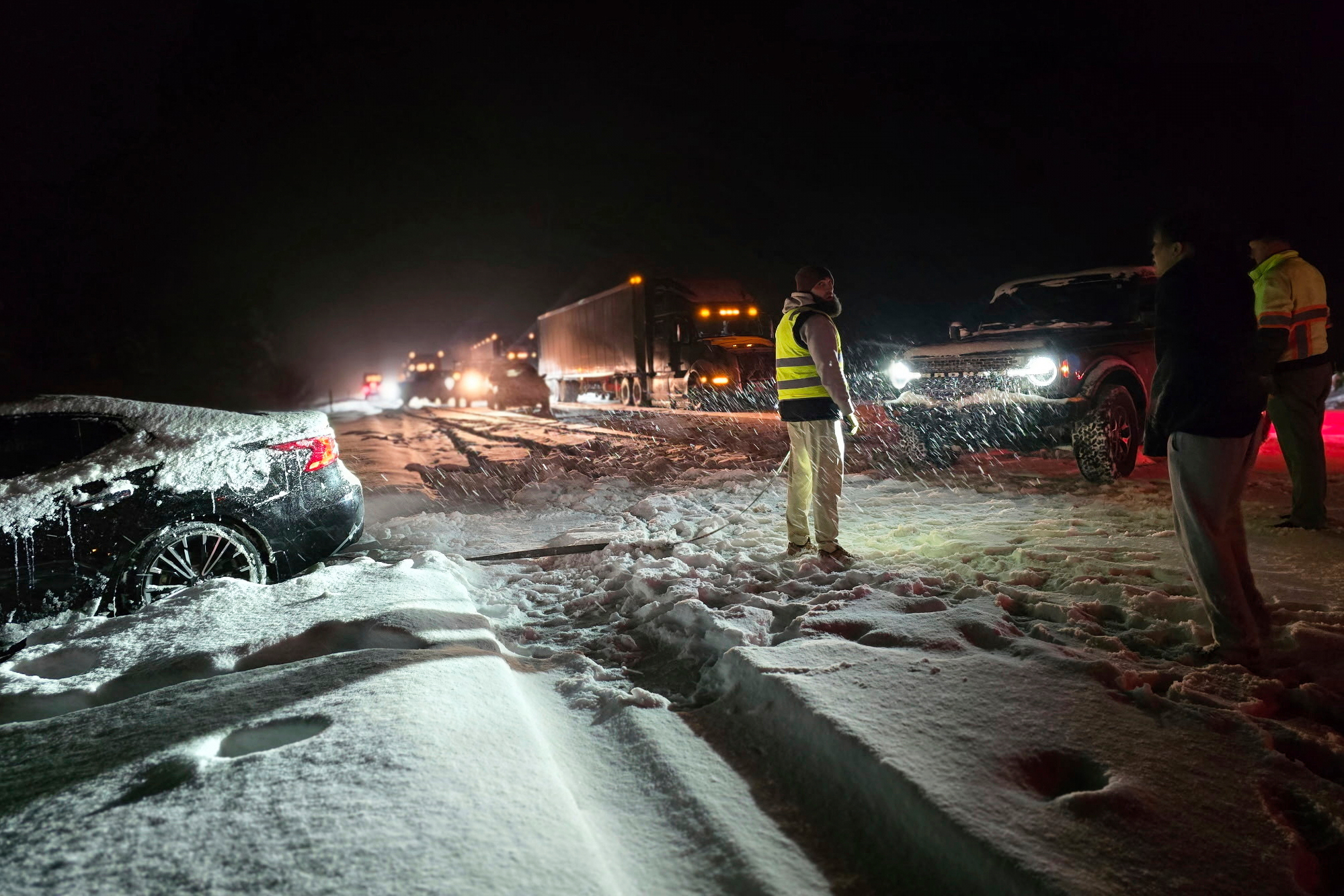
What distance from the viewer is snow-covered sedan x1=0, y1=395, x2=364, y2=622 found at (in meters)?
4.05

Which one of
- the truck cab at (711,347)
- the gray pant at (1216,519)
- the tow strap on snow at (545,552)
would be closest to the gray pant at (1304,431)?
the gray pant at (1216,519)

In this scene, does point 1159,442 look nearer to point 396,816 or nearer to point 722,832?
Result: point 722,832

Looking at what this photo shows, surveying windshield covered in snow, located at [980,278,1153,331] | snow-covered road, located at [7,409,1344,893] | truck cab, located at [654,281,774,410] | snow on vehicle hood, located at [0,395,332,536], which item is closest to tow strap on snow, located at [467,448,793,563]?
snow-covered road, located at [7,409,1344,893]

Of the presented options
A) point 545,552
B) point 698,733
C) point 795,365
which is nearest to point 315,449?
point 545,552

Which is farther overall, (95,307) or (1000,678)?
(95,307)

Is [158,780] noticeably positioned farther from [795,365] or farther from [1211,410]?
[795,365]

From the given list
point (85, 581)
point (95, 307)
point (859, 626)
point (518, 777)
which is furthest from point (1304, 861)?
point (95, 307)

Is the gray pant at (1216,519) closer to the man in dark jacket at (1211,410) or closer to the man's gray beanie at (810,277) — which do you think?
the man in dark jacket at (1211,410)

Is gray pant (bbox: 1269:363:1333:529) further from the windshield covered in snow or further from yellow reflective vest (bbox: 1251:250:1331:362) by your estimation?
the windshield covered in snow

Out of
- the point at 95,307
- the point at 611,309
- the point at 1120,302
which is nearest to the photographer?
the point at 1120,302

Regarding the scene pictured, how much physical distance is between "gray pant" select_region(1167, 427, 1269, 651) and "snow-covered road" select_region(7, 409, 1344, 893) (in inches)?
8.2

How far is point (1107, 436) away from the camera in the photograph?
7.61 meters

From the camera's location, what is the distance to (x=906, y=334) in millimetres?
40219

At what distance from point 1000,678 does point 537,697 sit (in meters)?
1.89
